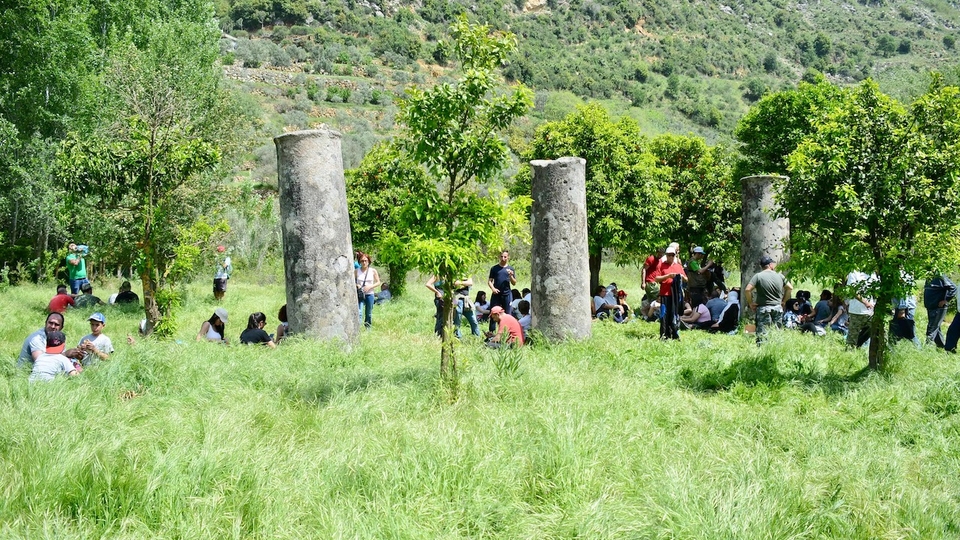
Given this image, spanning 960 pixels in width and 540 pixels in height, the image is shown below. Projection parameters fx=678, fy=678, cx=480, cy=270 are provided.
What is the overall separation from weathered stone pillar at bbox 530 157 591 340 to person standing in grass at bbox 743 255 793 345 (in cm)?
234

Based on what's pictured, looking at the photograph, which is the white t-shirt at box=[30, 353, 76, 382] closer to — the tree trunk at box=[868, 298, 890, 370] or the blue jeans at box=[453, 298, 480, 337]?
the blue jeans at box=[453, 298, 480, 337]

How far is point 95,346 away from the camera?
24.7ft

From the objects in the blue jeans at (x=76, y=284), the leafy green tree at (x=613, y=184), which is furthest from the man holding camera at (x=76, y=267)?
the leafy green tree at (x=613, y=184)

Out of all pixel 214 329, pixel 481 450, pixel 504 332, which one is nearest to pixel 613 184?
pixel 504 332

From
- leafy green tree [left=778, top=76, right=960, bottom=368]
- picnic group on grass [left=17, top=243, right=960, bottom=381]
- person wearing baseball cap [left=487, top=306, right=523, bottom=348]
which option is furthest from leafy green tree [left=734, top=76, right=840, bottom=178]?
person wearing baseball cap [left=487, top=306, right=523, bottom=348]

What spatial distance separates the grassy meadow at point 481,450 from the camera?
3.67 metres

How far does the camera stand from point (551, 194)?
9586 millimetres

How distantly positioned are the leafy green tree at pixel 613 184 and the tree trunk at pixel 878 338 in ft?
29.9

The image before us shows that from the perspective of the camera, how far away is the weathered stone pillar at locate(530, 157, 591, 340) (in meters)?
9.53

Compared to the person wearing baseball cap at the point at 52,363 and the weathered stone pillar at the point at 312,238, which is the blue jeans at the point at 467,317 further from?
the person wearing baseball cap at the point at 52,363

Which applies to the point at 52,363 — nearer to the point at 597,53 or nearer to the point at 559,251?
the point at 559,251

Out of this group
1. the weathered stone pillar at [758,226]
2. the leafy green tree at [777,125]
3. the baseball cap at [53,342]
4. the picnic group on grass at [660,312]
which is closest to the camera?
the baseball cap at [53,342]

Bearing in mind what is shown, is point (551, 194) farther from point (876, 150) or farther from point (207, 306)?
point (207, 306)

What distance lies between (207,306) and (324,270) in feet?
20.1
